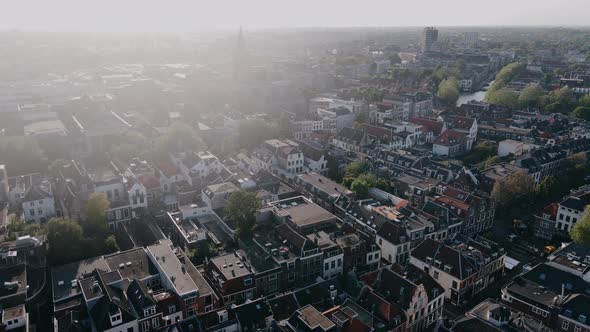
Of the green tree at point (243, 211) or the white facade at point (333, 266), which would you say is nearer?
the white facade at point (333, 266)

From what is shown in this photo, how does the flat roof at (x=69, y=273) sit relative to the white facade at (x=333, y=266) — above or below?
above

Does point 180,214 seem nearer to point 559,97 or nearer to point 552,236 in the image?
point 552,236

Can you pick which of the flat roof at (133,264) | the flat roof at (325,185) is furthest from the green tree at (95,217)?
the flat roof at (325,185)

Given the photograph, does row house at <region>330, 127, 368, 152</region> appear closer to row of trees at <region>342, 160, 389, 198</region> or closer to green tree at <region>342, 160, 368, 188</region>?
row of trees at <region>342, 160, 389, 198</region>

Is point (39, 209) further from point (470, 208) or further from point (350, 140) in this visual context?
point (470, 208)

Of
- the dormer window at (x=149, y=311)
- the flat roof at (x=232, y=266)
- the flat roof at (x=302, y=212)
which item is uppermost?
the flat roof at (x=302, y=212)

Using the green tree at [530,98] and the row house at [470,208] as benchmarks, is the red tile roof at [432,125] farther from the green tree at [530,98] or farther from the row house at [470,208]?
the green tree at [530,98]

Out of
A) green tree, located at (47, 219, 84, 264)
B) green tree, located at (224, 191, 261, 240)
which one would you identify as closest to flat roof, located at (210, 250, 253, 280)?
green tree, located at (224, 191, 261, 240)
